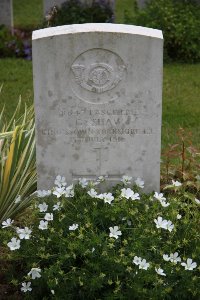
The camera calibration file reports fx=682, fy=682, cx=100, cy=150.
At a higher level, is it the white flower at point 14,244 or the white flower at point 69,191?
the white flower at point 69,191

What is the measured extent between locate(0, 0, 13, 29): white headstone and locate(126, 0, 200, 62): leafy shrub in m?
2.55

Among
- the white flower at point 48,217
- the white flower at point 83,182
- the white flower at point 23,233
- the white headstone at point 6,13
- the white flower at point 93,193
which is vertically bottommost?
the white flower at point 23,233

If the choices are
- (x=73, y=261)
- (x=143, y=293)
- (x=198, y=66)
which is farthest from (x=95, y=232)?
(x=198, y=66)

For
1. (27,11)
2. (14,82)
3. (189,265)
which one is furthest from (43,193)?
(27,11)

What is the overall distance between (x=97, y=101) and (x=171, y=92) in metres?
4.87

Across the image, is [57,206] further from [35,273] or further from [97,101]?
[97,101]

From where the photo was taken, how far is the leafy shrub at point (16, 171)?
15.5ft

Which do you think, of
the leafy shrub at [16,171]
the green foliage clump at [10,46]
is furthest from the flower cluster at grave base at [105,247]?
the green foliage clump at [10,46]

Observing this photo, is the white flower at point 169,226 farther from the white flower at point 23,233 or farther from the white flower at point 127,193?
the white flower at point 23,233

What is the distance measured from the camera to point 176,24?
10.7 meters

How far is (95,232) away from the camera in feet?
13.0

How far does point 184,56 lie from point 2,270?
727cm

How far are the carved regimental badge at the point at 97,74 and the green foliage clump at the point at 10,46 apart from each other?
715cm

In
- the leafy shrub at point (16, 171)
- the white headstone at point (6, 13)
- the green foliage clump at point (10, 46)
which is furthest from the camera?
the white headstone at point (6, 13)
